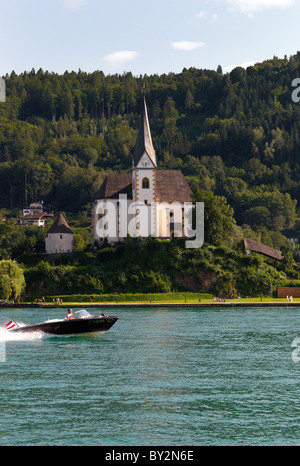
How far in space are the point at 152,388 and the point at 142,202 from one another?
302 ft

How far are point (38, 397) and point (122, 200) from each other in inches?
3843

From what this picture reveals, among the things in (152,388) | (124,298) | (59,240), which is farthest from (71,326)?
(59,240)

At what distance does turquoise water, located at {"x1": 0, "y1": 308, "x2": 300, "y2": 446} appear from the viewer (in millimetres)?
33219

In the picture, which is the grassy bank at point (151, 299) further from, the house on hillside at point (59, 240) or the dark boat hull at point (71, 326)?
the dark boat hull at point (71, 326)

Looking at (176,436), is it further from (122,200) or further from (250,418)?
(122,200)

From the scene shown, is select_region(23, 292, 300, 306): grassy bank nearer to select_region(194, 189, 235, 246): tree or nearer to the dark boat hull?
select_region(194, 189, 235, 246): tree

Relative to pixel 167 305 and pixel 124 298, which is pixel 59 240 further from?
pixel 167 305

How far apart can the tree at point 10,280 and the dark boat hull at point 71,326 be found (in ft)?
155

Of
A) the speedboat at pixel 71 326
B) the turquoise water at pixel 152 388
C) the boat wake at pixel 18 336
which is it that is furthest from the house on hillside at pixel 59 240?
the speedboat at pixel 71 326

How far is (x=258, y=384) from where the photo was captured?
44.2 metres

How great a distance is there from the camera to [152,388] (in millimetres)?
42906

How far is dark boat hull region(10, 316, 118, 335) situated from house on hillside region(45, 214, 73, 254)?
66898mm

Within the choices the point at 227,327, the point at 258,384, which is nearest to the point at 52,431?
the point at 258,384

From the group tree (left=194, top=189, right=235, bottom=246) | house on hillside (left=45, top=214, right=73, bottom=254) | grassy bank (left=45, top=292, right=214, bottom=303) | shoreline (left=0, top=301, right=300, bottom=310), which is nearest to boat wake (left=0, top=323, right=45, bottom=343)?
shoreline (left=0, top=301, right=300, bottom=310)
